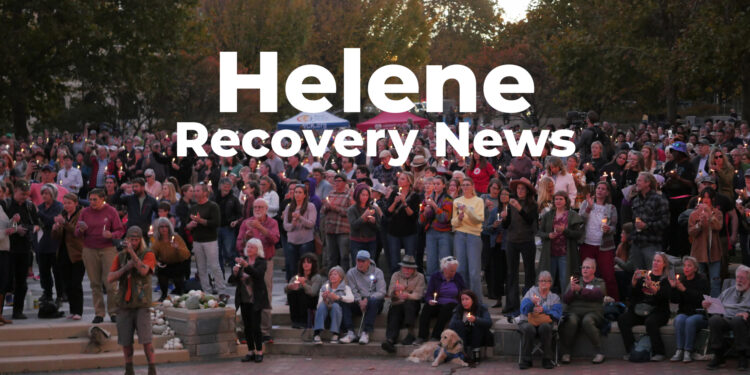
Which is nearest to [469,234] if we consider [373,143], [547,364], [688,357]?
[547,364]

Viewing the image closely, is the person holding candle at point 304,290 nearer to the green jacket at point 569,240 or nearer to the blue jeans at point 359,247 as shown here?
the blue jeans at point 359,247

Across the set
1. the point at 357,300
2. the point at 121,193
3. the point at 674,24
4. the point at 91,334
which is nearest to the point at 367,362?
the point at 357,300

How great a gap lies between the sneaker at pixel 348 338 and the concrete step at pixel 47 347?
9.86ft

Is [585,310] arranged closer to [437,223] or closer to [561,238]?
[561,238]

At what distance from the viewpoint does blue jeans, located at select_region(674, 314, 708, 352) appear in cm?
1426

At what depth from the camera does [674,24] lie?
1513 inches

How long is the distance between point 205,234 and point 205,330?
2283 mm

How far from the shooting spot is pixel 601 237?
16.0m

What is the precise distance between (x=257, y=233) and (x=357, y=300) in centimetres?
174

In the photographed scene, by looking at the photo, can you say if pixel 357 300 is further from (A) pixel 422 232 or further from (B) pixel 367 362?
(A) pixel 422 232

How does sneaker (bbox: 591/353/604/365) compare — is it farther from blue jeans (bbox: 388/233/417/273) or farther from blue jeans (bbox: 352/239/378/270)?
blue jeans (bbox: 352/239/378/270)

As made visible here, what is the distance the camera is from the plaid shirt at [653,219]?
15.9 metres

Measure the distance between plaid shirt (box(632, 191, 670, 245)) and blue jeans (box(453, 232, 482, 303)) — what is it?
86.9 inches

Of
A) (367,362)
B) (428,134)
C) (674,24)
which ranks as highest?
(674,24)
